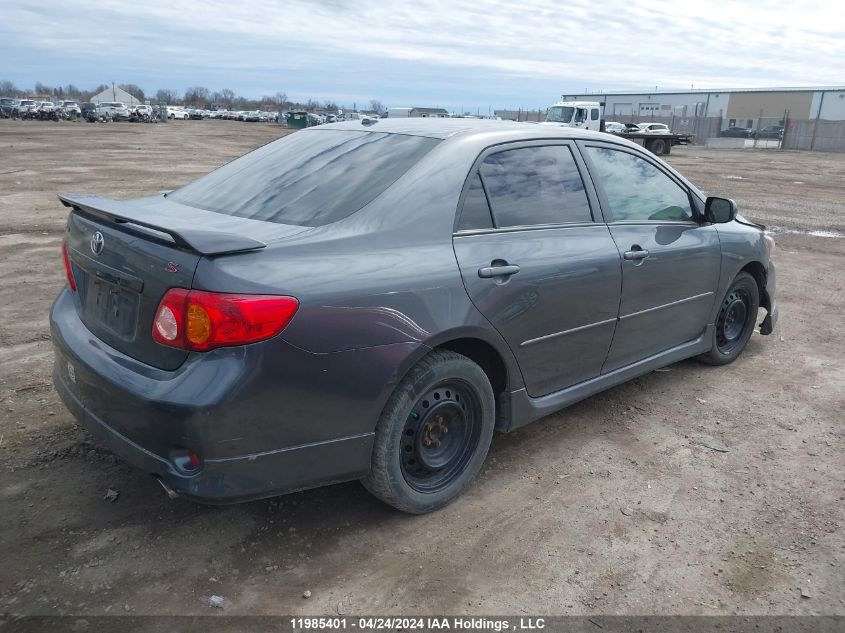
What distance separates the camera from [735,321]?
5188 mm

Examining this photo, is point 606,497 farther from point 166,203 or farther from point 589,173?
point 166,203

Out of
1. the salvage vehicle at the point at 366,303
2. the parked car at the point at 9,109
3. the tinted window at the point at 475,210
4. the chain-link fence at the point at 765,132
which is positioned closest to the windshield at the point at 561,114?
the chain-link fence at the point at 765,132

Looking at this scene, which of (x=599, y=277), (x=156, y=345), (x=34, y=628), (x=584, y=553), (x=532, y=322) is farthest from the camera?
(x=599, y=277)

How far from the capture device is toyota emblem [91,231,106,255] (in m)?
2.84

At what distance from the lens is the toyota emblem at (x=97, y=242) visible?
9.31 ft

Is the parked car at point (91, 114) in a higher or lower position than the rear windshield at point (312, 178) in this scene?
lower

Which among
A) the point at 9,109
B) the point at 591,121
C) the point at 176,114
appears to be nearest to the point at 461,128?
the point at 591,121

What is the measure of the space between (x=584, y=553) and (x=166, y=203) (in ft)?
8.43

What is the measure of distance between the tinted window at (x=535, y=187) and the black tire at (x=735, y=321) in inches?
70.6

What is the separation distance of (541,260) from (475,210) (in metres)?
0.42

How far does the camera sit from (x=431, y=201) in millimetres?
3039

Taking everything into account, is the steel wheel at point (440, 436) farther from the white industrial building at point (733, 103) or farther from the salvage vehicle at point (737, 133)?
the white industrial building at point (733, 103)

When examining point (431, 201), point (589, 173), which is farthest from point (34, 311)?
point (589, 173)

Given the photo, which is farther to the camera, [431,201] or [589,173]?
[589,173]
